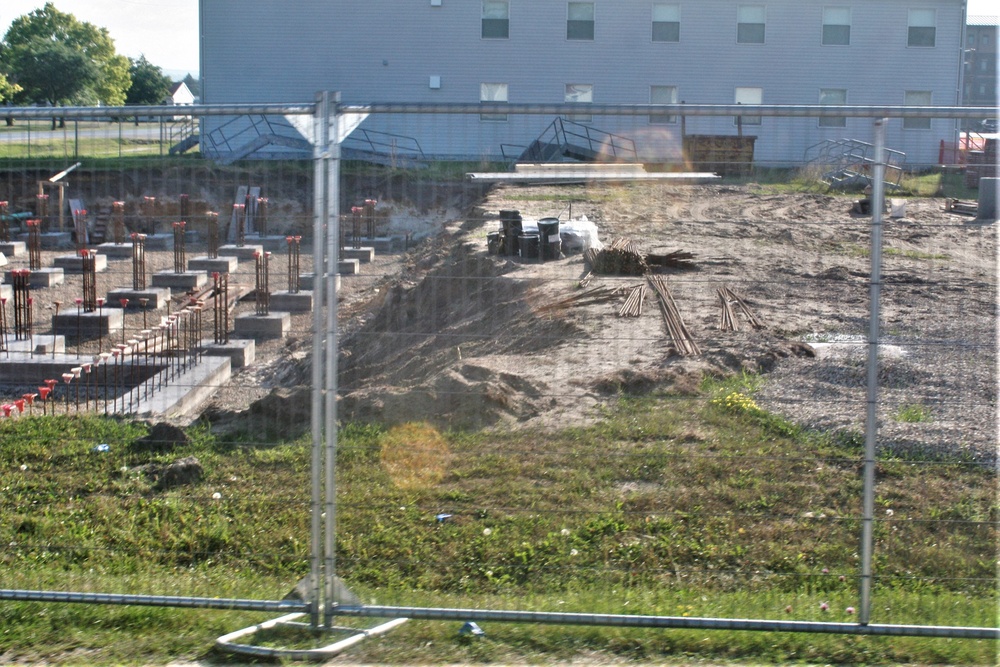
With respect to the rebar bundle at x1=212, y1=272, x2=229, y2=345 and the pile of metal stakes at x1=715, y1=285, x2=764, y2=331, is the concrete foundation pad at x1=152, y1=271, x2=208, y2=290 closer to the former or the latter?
the rebar bundle at x1=212, y1=272, x2=229, y2=345

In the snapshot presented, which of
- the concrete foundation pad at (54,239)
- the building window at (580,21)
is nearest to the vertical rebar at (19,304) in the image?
the concrete foundation pad at (54,239)

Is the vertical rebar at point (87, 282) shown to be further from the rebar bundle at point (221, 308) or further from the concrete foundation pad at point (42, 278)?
the concrete foundation pad at point (42, 278)

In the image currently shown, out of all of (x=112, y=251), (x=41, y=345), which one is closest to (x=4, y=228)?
(x=112, y=251)

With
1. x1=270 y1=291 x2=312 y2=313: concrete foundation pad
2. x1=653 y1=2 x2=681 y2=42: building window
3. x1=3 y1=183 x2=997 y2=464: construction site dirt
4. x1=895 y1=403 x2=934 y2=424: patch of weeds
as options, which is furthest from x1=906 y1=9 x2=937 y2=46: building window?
x1=895 y1=403 x2=934 y2=424: patch of weeds

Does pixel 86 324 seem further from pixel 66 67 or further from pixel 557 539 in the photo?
pixel 66 67

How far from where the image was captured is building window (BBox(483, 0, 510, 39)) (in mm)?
35000

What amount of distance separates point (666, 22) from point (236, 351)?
25247mm

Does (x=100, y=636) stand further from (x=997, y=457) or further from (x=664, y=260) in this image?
(x=664, y=260)

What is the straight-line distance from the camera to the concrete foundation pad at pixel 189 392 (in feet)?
35.9

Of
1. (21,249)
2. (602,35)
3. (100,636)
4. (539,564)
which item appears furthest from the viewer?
(602,35)

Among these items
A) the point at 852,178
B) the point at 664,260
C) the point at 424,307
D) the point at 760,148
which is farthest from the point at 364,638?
the point at 664,260

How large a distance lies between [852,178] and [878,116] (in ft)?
5.36

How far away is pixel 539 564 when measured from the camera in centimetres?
549

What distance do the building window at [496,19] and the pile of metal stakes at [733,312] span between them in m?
28.7
